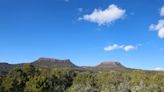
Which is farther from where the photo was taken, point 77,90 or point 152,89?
point 77,90

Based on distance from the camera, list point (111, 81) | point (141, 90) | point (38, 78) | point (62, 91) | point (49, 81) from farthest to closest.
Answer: point (111, 81)
point (62, 91)
point (49, 81)
point (38, 78)
point (141, 90)

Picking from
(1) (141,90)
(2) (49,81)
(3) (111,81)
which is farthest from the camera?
(3) (111,81)

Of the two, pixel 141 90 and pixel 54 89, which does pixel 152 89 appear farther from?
pixel 54 89

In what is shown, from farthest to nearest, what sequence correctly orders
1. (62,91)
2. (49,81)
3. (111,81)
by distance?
1. (111,81)
2. (62,91)
3. (49,81)

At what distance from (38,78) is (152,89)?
86.8 ft

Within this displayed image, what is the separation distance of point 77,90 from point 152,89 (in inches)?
781

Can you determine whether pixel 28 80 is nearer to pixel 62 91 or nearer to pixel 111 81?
pixel 62 91

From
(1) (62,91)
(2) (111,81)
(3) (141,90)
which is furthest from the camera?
(2) (111,81)

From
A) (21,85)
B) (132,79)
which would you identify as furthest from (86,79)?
(21,85)

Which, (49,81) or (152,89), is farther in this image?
(49,81)

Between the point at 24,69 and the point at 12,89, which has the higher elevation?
the point at 24,69

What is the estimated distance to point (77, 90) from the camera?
8831 centimetres

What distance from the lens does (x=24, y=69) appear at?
9344cm

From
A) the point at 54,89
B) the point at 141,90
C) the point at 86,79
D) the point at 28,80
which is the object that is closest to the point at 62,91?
the point at 54,89
